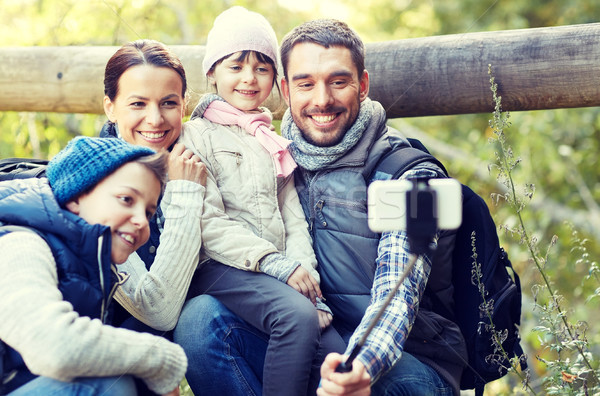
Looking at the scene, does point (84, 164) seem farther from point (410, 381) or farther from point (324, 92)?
point (410, 381)

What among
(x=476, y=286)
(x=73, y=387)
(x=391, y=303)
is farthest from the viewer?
(x=476, y=286)

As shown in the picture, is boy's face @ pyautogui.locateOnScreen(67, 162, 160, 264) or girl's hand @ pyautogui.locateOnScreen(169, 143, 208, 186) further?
girl's hand @ pyautogui.locateOnScreen(169, 143, 208, 186)

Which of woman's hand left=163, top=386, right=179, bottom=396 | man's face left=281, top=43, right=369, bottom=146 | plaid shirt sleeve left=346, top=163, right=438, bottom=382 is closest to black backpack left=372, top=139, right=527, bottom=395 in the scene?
plaid shirt sleeve left=346, top=163, right=438, bottom=382

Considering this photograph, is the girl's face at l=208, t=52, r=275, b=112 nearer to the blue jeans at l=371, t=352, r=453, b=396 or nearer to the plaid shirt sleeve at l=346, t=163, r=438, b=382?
the plaid shirt sleeve at l=346, t=163, r=438, b=382

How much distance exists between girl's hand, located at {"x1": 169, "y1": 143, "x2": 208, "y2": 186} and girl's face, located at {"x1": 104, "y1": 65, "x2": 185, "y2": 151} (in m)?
0.15

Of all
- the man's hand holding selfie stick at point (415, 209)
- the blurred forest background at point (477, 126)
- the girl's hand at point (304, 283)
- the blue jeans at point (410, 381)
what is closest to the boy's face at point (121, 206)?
the girl's hand at point (304, 283)

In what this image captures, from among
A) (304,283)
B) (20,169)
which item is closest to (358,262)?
(304,283)

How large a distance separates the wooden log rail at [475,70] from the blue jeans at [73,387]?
6.19 ft

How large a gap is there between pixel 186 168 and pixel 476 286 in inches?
Answer: 43.5

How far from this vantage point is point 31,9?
22.4 feet

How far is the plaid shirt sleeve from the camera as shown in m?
2.37

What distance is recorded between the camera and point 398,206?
6.22ft

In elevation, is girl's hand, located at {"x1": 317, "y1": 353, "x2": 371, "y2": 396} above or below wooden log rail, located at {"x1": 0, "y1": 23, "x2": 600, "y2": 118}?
below

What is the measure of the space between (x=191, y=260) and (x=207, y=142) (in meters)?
0.51
